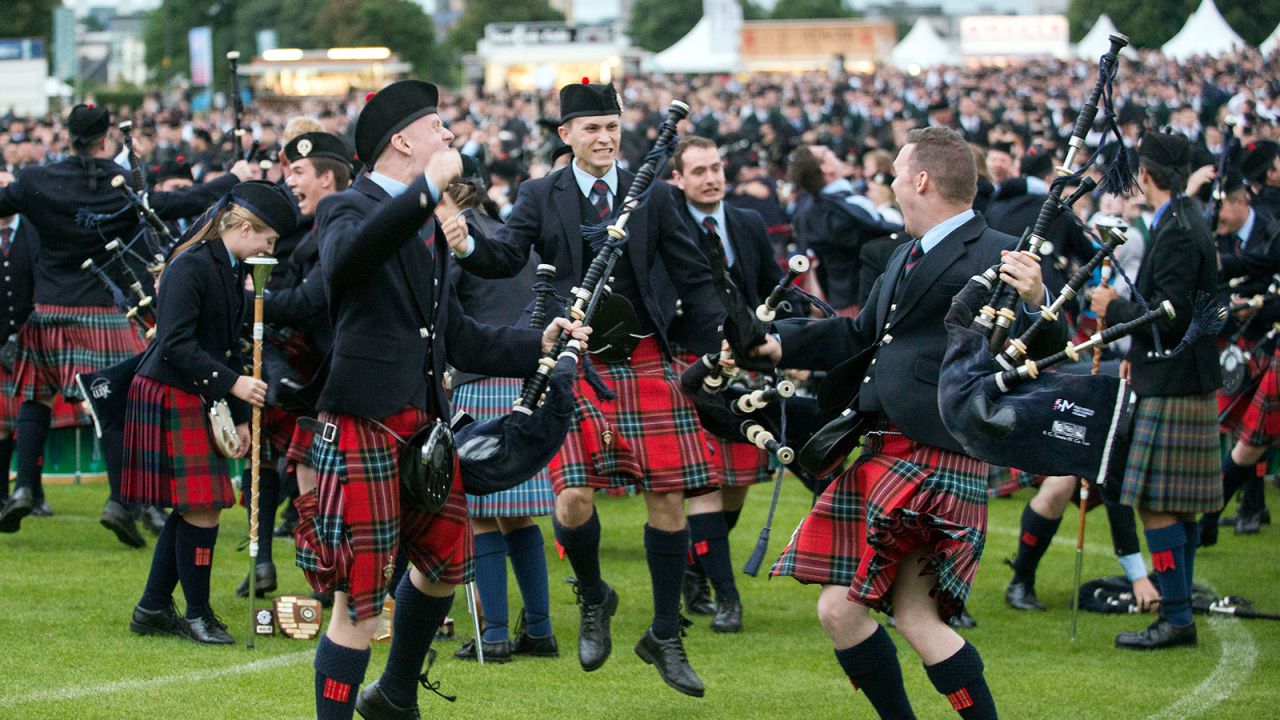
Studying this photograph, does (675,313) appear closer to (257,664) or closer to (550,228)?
(550,228)

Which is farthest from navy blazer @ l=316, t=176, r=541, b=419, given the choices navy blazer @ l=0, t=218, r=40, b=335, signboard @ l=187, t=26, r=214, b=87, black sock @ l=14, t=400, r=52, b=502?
signboard @ l=187, t=26, r=214, b=87

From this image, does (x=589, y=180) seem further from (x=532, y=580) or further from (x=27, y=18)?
(x=27, y=18)

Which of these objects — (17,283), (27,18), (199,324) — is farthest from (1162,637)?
(27,18)

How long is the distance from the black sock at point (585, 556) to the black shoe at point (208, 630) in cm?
144

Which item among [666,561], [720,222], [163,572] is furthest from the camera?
[720,222]

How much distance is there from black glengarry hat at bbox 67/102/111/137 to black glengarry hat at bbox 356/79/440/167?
14.1 feet

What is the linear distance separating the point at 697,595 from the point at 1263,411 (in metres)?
3.43

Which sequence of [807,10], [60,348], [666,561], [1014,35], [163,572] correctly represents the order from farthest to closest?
1. [807,10]
2. [1014,35]
3. [60,348]
4. [163,572]
5. [666,561]

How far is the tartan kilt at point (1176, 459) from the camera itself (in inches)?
239

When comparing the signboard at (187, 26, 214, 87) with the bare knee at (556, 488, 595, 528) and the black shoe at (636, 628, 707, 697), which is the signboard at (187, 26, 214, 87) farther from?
the black shoe at (636, 628, 707, 697)

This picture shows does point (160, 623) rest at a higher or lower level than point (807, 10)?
lower

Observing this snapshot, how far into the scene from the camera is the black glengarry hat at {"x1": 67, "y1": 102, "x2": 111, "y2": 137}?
314 inches

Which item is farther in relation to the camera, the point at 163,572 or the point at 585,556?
the point at 163,572

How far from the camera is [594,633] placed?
5496 mm
